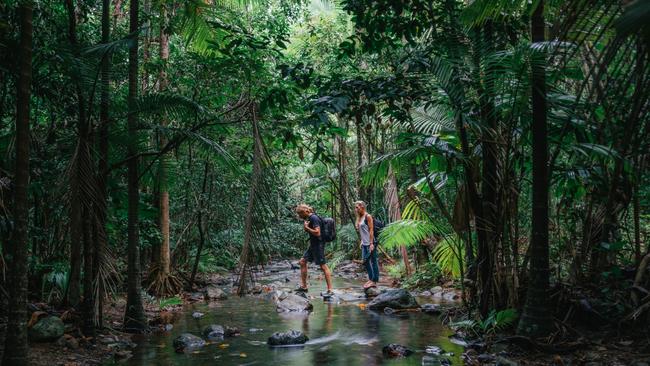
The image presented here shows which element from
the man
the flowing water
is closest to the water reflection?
the flowing water

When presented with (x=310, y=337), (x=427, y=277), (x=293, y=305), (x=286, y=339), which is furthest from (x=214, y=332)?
(x=427, y=277)

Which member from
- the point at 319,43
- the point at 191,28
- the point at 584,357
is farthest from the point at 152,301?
the point at 319,43

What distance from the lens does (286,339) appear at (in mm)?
6766

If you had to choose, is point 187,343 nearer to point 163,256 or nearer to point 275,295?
point 163,256

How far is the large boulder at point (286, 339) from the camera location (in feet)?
22.1

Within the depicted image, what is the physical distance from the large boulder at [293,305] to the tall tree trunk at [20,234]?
5210 mm

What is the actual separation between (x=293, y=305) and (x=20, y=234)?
5604mm

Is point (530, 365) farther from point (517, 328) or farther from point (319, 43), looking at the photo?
point (319, 43)

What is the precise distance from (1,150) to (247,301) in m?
5.64

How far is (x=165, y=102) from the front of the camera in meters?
6.76

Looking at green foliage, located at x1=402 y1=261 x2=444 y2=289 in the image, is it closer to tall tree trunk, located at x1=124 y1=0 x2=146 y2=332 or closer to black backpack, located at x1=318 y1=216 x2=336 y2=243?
black backpack, located at x1=318 y1=216 x2=336 y2=243

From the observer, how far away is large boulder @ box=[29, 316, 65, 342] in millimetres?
5969

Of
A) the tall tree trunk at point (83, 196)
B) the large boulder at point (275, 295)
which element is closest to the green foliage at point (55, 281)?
the tall tree trunk at point (83, 196)

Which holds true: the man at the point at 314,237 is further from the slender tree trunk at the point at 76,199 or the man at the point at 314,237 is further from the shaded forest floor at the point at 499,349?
the slender tree trunk at the point at 76,199
